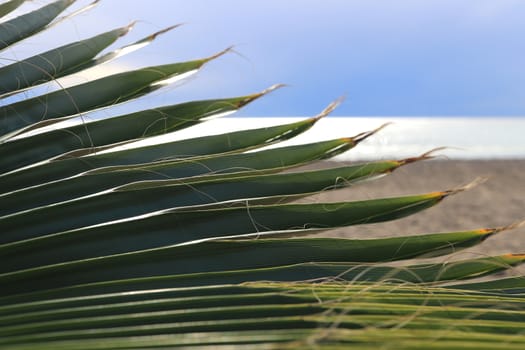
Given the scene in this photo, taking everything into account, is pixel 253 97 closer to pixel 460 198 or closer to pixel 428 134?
pixel 460 198

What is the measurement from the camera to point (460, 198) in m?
5.31

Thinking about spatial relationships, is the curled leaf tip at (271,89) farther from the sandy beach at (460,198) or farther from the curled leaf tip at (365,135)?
the sandy beach at (460,198)

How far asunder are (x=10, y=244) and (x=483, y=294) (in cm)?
46

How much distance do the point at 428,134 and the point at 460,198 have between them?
5.29 meters

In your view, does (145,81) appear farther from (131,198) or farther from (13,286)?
(13,286)

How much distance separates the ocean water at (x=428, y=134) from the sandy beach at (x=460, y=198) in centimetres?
33

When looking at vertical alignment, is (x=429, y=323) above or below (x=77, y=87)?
below

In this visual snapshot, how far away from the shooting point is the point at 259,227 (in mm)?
683

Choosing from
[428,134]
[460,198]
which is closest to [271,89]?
[460,198]

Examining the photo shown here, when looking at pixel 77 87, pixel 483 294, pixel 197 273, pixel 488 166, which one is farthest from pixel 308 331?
pixel 488 166

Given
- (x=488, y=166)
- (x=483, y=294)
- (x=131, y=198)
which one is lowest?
(x=488, y=166)

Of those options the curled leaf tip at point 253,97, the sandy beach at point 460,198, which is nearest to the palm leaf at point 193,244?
the curled leaf tip at point 253,97

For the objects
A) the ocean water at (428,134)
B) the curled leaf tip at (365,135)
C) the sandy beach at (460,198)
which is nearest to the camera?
the curled leaf tip at (365,135)

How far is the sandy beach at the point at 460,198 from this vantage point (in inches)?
158
